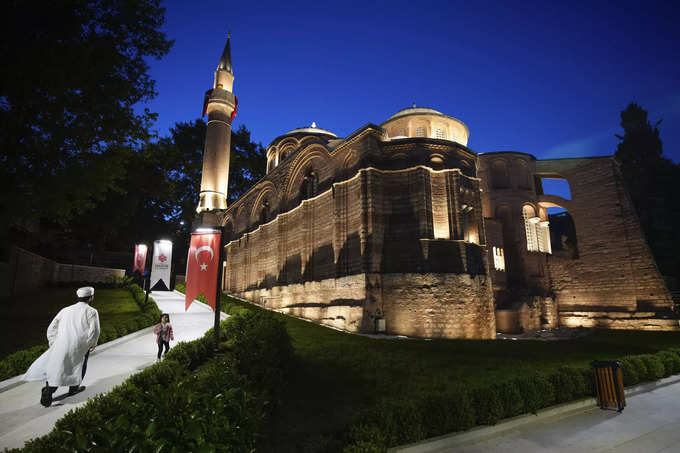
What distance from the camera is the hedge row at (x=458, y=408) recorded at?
4.77m

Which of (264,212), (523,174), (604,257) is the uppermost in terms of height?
(523,174)

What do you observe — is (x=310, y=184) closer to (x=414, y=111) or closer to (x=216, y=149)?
(x=414, y=111)

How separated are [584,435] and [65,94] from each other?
14.4m

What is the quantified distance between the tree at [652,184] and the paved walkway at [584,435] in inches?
1100

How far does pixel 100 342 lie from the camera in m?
9.55

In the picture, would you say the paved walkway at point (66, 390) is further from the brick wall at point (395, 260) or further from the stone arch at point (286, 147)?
the stone arch at point (286, 147)

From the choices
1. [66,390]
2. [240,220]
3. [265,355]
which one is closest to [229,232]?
[240,220]

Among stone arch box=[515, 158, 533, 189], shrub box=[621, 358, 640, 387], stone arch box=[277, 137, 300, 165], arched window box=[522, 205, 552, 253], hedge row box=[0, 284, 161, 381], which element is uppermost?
stone arch box=[277, 137, 300, 165]

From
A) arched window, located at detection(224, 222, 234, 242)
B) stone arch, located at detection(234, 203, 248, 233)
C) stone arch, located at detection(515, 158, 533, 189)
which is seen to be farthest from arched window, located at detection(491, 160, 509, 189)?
arched window, located at detection(224, 222, 234, 242)

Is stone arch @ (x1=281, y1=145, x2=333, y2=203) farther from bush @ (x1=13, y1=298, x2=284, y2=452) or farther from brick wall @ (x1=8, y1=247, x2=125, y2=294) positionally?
bush @ (x1=13, y1=298, x2=284, y2=452)

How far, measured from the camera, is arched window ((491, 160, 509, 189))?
27.4 meters

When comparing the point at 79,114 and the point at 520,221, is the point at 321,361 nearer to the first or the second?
the point at 79,114

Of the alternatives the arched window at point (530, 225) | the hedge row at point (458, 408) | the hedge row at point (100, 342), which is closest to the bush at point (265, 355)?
the hedge row at point (458, 408)

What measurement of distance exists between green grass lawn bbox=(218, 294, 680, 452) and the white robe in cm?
324
